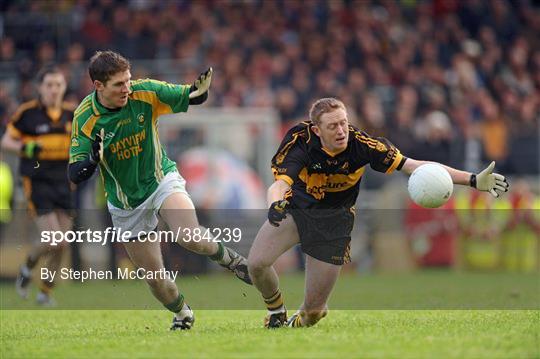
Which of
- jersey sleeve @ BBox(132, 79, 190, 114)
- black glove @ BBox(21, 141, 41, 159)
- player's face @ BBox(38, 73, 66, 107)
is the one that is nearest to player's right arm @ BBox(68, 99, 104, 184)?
jersey sleeve @ BBox(132, 79, 190, 114)

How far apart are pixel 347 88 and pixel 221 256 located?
12227mm

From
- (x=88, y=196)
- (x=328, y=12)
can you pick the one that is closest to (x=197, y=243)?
(x=88, y=196)

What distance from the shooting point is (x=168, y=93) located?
9.38m

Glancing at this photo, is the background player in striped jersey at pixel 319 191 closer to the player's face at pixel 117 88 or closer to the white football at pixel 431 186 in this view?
the white football at pixel 431 186

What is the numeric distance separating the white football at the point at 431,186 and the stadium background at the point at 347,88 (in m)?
8.38

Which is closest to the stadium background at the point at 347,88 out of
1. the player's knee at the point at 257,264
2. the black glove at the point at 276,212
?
the player's knee at the point at 257,264

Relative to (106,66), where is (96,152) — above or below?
below

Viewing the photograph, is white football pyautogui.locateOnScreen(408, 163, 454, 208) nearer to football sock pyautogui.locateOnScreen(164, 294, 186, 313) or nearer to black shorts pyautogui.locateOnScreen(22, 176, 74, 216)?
football sock pyautogui.locateOnScreen(164, 294, 186, 313)

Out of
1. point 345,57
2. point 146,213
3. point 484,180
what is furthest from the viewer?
point 345,57

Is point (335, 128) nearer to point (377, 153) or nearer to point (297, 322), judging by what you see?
point (377, 153)

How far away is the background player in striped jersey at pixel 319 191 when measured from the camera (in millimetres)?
8914

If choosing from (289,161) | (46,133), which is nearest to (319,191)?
(289,161)

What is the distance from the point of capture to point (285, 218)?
8820mm

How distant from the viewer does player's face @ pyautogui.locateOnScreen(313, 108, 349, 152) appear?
8.78m
